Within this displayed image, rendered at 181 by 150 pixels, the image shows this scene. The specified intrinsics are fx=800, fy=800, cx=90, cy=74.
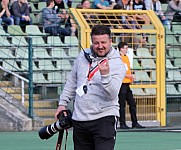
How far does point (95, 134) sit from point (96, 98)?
1.18ft

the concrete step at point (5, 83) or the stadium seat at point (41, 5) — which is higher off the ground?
the stadium seat at point (41, 5)

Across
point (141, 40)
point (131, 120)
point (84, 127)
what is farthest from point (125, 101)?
point (84, 127)

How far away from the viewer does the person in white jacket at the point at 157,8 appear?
2292 centimetres

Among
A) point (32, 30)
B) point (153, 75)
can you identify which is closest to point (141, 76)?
point (153, 75)

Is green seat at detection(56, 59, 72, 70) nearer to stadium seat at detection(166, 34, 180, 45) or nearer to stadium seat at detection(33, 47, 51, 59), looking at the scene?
stadium seat at detection(33, 47, 51, 59)

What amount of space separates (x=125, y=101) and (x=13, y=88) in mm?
3072

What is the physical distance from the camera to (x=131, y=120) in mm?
18484

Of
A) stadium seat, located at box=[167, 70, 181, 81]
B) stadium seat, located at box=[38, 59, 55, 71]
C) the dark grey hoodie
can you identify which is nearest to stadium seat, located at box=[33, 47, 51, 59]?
stadium seat, located at box=[38, 59, 55, 71]

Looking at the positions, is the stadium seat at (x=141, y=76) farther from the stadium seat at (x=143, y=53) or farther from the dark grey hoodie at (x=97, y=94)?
the dark grey hoodie at (x=97, y=94)

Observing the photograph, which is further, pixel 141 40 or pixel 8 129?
pixel 141 40

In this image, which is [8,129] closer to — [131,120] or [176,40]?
[131,120]

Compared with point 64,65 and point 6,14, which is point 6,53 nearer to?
point 64,65

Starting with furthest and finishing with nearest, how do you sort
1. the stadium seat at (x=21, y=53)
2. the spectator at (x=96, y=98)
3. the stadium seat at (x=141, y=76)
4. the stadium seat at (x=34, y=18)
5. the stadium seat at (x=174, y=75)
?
the stadium seat at (x=34, y=18) < the stadium seat at (x=174, y=75) < the stadium seat at (x=21, y=53) < the stadium seat at (x=141, y=76) < the spectator at (x=96, y=98)

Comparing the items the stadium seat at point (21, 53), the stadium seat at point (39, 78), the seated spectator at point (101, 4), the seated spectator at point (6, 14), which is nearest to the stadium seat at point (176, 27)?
the seated spectator at point (101, 4)
